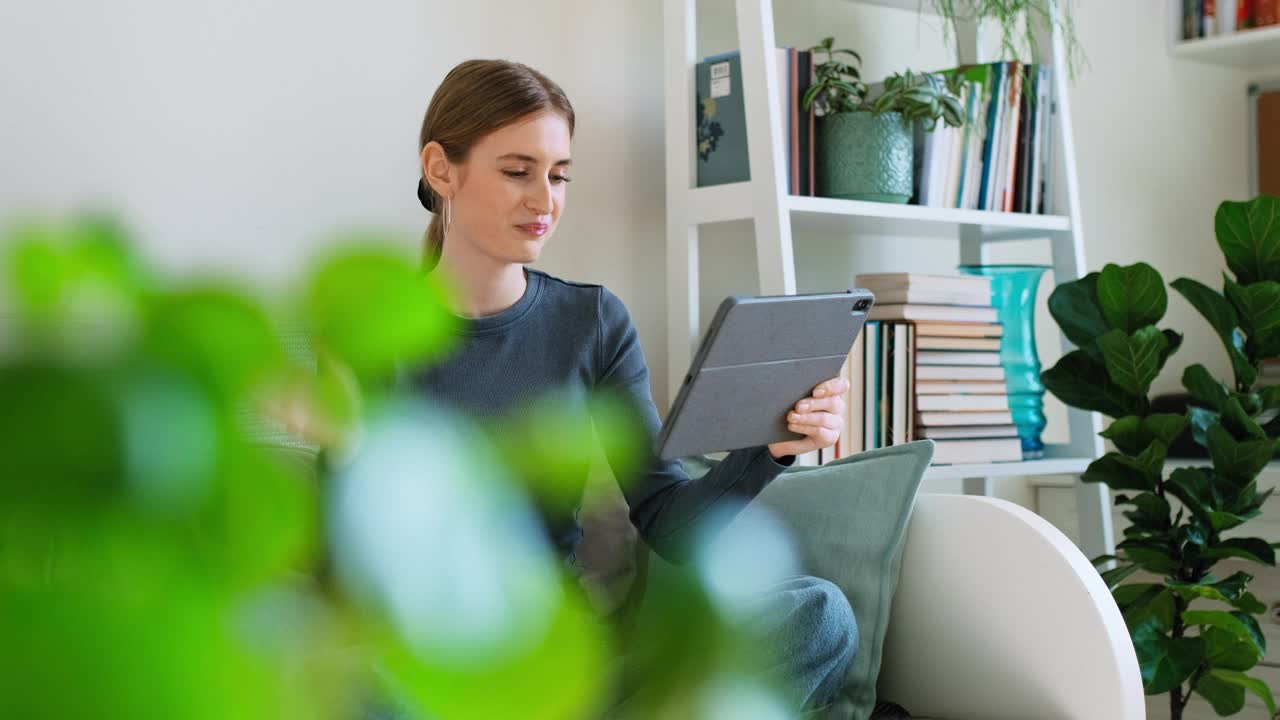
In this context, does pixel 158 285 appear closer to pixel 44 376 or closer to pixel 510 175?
pixel 44 376

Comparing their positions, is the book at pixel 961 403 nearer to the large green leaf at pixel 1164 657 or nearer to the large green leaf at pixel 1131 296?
the large green leaf at pixel 1131 296

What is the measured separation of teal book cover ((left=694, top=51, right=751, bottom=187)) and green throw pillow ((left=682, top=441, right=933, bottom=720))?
0.69 metres

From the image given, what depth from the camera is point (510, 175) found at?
1.40 metres

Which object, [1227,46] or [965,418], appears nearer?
[965,418]

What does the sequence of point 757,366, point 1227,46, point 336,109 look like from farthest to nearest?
point 1227,46 < point 336,109 < point 757,366

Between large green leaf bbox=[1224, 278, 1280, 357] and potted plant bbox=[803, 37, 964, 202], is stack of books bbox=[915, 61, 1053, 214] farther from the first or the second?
large green leaf bbox=[1224, 278, 1280, 357]

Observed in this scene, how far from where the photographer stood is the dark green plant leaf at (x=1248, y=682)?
201 centimetres

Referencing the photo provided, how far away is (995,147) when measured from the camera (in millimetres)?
2303

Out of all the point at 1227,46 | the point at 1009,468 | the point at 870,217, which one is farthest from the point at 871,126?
the point at 1227,46

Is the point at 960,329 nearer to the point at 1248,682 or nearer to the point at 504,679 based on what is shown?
the point at 1248,682

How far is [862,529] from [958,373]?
2.69 ft

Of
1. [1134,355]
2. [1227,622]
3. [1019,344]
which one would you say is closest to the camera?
[1227,622]

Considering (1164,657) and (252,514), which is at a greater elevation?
(252,514)

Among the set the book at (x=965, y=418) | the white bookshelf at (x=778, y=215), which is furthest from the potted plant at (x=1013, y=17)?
the book at (x=965, y=418)
